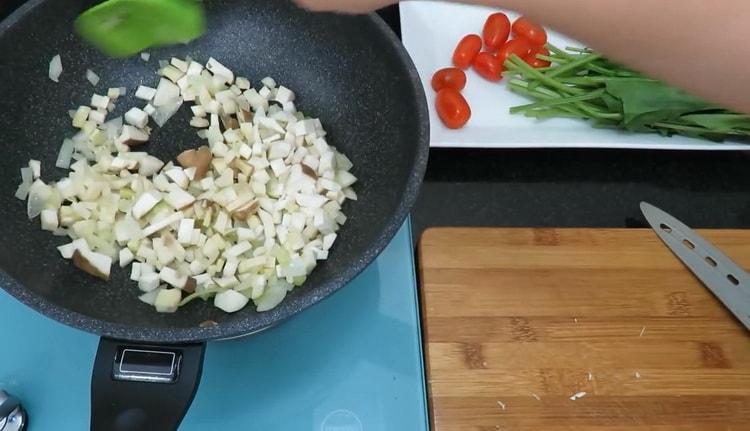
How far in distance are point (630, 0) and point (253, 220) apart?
1.59 feet

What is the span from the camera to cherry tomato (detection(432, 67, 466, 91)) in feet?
3.47

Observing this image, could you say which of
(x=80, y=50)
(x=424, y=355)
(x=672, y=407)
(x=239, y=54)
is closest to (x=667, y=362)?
(x=672, y=407)

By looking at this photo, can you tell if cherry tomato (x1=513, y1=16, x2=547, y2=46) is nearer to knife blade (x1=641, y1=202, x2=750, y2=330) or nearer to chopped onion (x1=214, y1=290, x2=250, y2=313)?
knife blade (x1=641, y1=202, x2=750, y2=330)

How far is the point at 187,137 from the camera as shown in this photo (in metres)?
0.89

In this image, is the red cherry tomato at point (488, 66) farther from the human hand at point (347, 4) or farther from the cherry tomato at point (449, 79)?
the human hand at point (347, 4)

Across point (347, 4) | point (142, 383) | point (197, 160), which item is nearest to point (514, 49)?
point (197, 160)

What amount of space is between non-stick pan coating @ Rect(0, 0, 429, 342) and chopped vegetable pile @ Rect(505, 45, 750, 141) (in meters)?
0.32

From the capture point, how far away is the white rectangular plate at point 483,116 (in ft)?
3.28

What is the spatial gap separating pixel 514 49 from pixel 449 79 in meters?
0.14

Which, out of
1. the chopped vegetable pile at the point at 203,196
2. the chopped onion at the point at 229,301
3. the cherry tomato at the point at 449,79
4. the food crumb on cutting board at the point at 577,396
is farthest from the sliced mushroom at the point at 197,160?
the food crumb on cutting board at the point at 577,396

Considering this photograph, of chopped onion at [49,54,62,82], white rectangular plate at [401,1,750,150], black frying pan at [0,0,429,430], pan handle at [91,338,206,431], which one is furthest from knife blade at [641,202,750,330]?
chopped onion at [49,54,62,82]

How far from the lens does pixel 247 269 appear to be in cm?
76

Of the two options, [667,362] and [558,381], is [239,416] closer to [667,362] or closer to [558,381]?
[558,381]

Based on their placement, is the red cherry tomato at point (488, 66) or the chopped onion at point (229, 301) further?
the red cherry tomato at point (488, 66)
